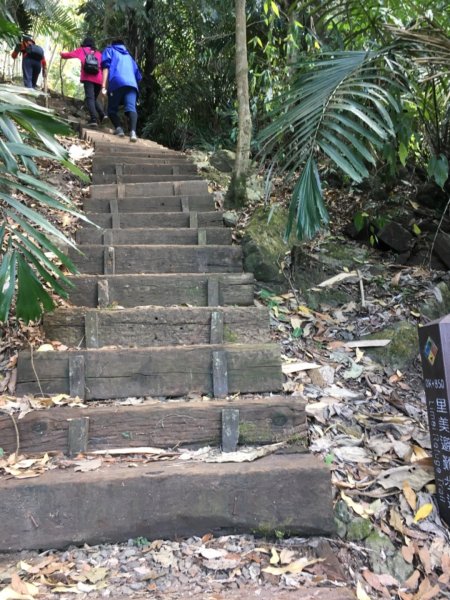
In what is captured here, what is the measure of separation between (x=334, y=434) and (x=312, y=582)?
33.2 inches

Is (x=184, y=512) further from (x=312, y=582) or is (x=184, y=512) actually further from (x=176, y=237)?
(x=176, y=237)

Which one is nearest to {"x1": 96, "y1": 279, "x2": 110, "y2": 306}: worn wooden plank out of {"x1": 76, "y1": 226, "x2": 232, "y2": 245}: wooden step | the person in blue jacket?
{"x1": 76, "y1": 226, "x2": 232, "y2": 245}: wooden step

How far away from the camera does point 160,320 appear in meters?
2.98

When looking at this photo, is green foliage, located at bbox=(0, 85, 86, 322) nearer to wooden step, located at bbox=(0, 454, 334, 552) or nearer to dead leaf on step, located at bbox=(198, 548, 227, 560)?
wooden step, located at bbox=(0, 454, 334, 552)

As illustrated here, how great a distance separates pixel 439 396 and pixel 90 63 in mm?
7292

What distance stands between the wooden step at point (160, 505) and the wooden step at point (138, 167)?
161 inches

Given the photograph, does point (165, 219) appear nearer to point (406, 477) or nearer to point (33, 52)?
point (406, 477)

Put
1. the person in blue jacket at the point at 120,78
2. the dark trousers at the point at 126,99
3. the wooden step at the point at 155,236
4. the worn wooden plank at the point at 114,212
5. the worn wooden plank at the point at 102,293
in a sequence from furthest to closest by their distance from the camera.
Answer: the dark trousers at the point at 126,99, the person in blue jacket at the point at 120,78, the worn wooden plank at the point at 114,212, the wooden step at the point at 155,236, the worn wooden plank at the point at 102,293

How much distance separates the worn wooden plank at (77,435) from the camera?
230cm

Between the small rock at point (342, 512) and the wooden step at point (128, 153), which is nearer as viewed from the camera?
the small rock at point (342, 512)

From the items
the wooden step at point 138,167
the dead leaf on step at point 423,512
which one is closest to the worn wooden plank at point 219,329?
the dead leaf on step at point 423,512

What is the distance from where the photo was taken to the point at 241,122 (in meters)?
4.69

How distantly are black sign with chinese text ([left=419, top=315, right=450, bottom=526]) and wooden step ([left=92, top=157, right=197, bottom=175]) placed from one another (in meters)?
4.13

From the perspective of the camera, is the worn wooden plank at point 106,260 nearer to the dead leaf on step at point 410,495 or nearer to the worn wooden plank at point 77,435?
the worn wooden plank at point 77,435
